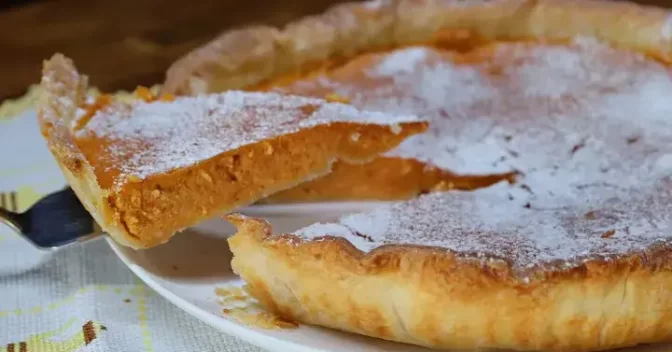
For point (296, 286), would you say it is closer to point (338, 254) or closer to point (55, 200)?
point (338, 254)

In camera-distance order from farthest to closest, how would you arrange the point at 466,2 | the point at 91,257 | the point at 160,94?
the point at 466,2 → the point at 160,94 → the point at 91,257

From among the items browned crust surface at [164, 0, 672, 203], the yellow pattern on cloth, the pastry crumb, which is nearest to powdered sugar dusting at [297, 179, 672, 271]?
the pastry crumb

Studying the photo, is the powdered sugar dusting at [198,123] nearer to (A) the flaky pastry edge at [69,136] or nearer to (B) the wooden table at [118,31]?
(A) the flaky pastry edge at [69,136]

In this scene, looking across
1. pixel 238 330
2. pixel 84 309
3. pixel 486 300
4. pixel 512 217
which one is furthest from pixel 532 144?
pixel 84 309

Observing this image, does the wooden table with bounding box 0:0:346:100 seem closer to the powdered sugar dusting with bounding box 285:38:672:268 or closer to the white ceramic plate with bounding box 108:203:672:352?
the powdered sugar dusting with bounding box 285:38:672:268

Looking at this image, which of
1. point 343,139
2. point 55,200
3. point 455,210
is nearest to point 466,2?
point 343,139

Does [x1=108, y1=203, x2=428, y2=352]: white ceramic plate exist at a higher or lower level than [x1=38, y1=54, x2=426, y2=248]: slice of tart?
lower
